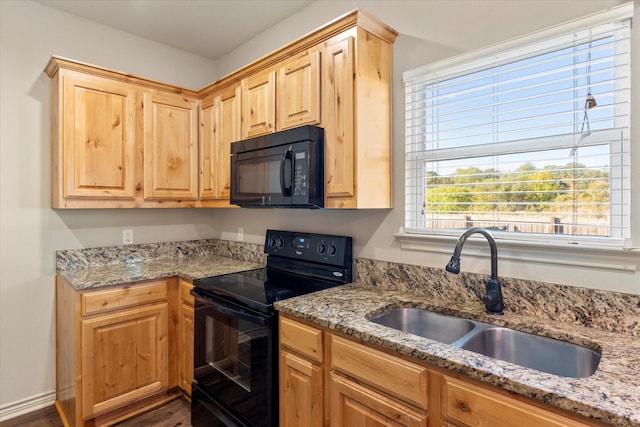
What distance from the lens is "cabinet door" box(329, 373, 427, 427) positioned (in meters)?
1.18

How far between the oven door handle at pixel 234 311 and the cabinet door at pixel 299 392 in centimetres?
18

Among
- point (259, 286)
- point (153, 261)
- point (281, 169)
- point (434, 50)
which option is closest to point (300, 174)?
point (281, 169)

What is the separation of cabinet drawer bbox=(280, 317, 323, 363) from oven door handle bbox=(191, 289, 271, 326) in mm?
105

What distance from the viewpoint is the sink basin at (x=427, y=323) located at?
5.03ft

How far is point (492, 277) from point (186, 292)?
1.82m

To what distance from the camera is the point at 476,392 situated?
1.02 metres

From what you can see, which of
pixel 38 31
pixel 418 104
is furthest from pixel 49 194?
pixel 418 104

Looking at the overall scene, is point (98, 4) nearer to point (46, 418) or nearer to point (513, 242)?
point (46, 418)

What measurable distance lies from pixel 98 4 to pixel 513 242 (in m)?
2.88

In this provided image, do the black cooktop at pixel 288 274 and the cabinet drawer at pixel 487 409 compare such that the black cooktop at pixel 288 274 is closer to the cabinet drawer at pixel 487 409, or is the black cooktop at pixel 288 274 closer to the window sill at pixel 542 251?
the window sill at pixel 542 251

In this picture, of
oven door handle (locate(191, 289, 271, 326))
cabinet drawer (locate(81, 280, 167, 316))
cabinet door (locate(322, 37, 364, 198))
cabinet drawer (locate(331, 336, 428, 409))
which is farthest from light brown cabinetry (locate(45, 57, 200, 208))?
cabinet drawer (locate(331, 336, 428, 409))

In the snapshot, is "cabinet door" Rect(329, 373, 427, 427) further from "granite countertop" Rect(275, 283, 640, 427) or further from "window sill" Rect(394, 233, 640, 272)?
"window sill" Rect(394, 233, 640, 272)

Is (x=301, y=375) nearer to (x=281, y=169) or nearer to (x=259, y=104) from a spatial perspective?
(x=281, y=169)

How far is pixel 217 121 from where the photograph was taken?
104 inches
